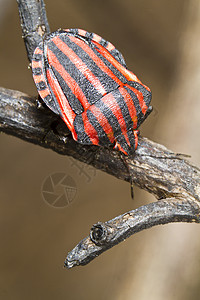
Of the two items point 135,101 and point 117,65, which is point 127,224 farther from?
point 117,65

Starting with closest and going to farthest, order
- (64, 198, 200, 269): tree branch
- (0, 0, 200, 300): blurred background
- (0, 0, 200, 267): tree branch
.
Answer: (64, 198, 200, 269): tree branch, (0, 0, 200, 267): tree branch, (0, 0, 200, 300): blurred background

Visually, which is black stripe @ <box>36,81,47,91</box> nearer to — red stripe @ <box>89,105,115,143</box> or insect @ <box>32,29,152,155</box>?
insect @ <box>32,29,152,155</box>

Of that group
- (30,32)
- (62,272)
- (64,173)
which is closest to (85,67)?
(30,32)

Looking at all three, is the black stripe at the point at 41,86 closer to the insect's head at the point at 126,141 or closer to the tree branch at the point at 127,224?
the insect's head at the point at 126,141

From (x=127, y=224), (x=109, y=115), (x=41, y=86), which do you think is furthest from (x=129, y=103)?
(x=127, y=224)

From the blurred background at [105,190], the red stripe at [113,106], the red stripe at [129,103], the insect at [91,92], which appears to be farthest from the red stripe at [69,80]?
the blurred background at [105,190]

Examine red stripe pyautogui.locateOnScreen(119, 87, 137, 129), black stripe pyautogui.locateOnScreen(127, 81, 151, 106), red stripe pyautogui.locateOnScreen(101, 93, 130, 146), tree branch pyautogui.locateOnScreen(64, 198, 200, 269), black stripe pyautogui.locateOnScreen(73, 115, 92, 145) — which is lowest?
tree branch pyautogui.locateOnScreen(64, 198, 200, 269)

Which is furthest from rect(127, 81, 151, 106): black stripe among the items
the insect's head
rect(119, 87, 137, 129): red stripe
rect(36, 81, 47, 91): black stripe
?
rect(36, 81, 47, 91): black stripe
